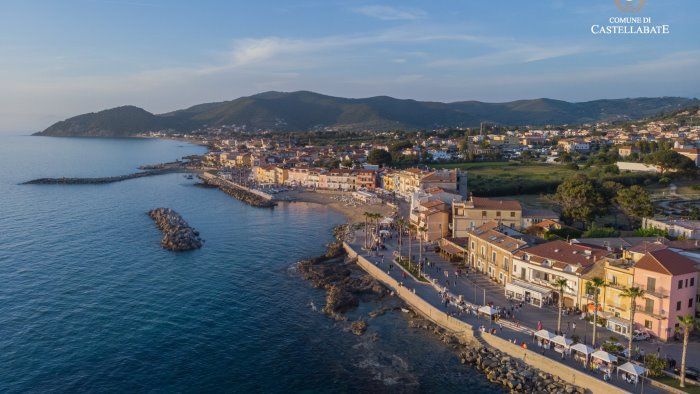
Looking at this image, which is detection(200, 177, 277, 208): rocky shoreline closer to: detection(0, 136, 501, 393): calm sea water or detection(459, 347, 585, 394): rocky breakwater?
detection(0, 136, 501, 393): calm sea water

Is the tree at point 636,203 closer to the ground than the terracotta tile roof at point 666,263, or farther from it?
closer to the ground

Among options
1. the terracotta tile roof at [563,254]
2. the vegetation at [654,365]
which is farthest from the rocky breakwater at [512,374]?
the terracotta tile roof at [563,254]

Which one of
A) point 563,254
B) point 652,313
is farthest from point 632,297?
point 563,254

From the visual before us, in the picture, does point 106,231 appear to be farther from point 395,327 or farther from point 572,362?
point 572,362

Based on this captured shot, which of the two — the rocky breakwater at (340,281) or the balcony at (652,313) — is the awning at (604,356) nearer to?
the balcony at (652,313)

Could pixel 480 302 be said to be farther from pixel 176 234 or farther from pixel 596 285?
pixel 176 234
